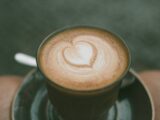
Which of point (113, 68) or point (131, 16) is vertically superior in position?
point (113, 68)

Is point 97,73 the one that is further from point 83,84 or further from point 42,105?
point 42,105

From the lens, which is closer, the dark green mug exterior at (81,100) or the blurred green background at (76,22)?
the dark green mug exterior at (81,100)

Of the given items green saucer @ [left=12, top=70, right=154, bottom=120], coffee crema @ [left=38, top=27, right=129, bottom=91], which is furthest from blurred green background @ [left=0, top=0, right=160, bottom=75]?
coffee crema @ [left=38, top=27, right=129, bottom=91]

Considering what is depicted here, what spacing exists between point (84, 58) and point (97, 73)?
64mm

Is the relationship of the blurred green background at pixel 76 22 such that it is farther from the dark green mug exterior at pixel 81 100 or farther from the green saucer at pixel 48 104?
the dark green mug exterior at pixel 81 100

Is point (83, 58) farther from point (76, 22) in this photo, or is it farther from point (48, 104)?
point (76, 22)

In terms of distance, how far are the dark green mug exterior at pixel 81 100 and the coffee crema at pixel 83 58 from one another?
0.02m

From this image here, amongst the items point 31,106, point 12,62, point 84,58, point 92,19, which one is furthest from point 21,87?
point 92,19

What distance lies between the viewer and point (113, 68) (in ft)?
2.96

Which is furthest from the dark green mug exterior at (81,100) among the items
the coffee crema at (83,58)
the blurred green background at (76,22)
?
the blurred green background at (76,22)

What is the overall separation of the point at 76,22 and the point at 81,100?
110 centimetres

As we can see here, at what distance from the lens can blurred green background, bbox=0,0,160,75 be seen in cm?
178

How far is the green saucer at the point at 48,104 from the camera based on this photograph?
103 centimetres

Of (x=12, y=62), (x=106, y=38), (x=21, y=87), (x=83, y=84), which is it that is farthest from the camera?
(x=12, y=62)
